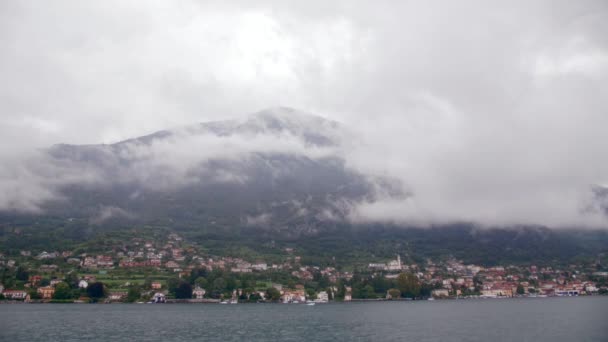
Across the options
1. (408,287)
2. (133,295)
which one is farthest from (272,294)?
(408,287)

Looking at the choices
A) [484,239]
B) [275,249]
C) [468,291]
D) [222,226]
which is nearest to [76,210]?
[222,226]

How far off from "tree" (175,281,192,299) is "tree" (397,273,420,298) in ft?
151

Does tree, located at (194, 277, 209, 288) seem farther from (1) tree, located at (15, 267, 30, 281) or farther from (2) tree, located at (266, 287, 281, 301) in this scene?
(1) tree, located at (15, 267, 30, 281)

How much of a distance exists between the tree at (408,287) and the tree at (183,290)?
46.0 metres

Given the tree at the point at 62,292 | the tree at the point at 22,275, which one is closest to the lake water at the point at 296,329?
the tree at the point at 62,292

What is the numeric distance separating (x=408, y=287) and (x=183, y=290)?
48290 mm

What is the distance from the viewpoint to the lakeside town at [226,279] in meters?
93.6

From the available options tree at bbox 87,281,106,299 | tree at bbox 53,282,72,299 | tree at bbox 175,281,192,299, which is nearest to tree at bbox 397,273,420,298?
tree at bbox 175,281,192,299

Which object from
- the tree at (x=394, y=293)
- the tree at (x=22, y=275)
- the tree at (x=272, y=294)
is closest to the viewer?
the tree at (x=22, y=275)

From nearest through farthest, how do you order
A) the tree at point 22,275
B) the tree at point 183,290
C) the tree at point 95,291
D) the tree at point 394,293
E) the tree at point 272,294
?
the tree at point 95,291 < the tree at point 183,290 < the tree at point 22,275 < the tree at point 272,294 < the tree at point 394,293

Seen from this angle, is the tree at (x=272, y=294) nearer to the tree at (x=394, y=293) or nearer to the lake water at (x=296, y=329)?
the tree at (x=394, y=293)

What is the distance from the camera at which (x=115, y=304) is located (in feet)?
286

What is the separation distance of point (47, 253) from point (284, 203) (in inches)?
3527

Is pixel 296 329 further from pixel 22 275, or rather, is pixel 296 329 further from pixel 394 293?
pixel 22 275
